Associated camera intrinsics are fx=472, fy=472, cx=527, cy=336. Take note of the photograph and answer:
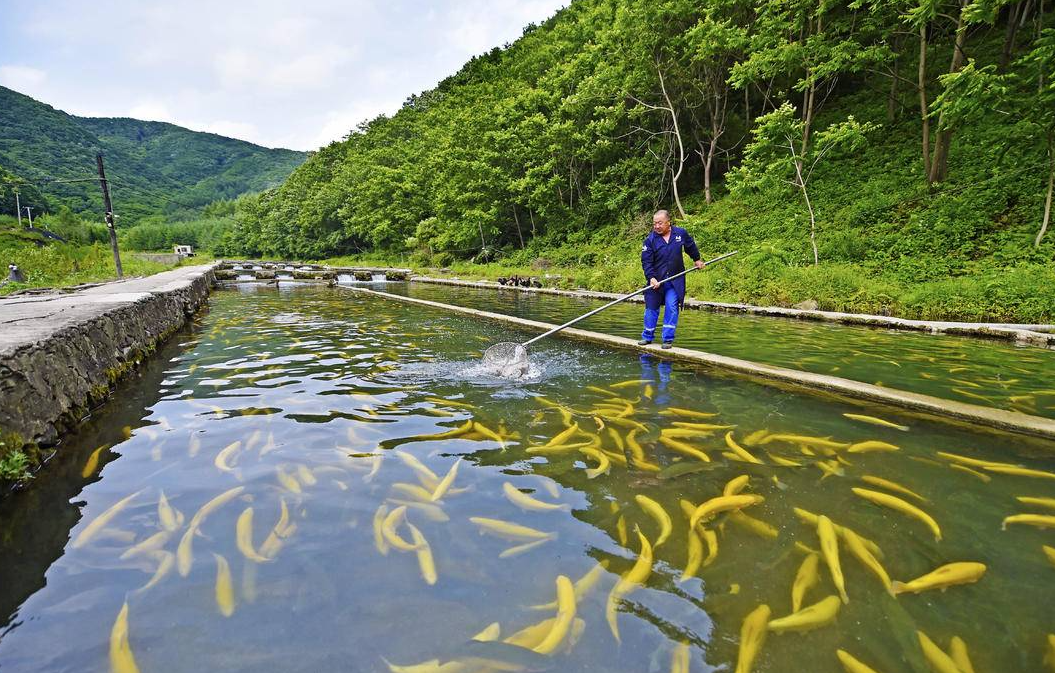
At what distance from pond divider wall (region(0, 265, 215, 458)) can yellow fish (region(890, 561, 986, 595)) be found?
566cm

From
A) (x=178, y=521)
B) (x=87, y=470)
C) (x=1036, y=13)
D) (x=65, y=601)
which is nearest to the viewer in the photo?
(x=65, y=601)

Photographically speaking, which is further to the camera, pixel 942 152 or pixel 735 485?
pixel 942 152

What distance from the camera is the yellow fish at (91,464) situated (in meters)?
3.71

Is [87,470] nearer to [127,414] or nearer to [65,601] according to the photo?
[127,414]

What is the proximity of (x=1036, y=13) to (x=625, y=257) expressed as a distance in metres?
19.9

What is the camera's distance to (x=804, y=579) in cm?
243

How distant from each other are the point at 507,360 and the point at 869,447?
464 cm

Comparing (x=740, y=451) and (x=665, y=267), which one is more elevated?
(x=665, y=267)

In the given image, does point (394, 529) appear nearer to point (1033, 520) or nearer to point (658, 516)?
point (658, 516)

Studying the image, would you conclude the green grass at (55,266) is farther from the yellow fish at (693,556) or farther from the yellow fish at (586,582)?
the yellow fish at (693,556)

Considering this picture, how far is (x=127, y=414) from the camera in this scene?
5.13 m

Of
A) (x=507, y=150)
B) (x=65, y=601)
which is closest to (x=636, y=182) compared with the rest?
(x=507, y=150)

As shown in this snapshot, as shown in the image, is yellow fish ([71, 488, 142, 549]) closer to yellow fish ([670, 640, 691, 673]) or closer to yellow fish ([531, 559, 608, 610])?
yellow fish ([531, 559, 608, 610])

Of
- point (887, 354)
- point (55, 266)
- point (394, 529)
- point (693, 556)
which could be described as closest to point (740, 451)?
point (693, 556)
